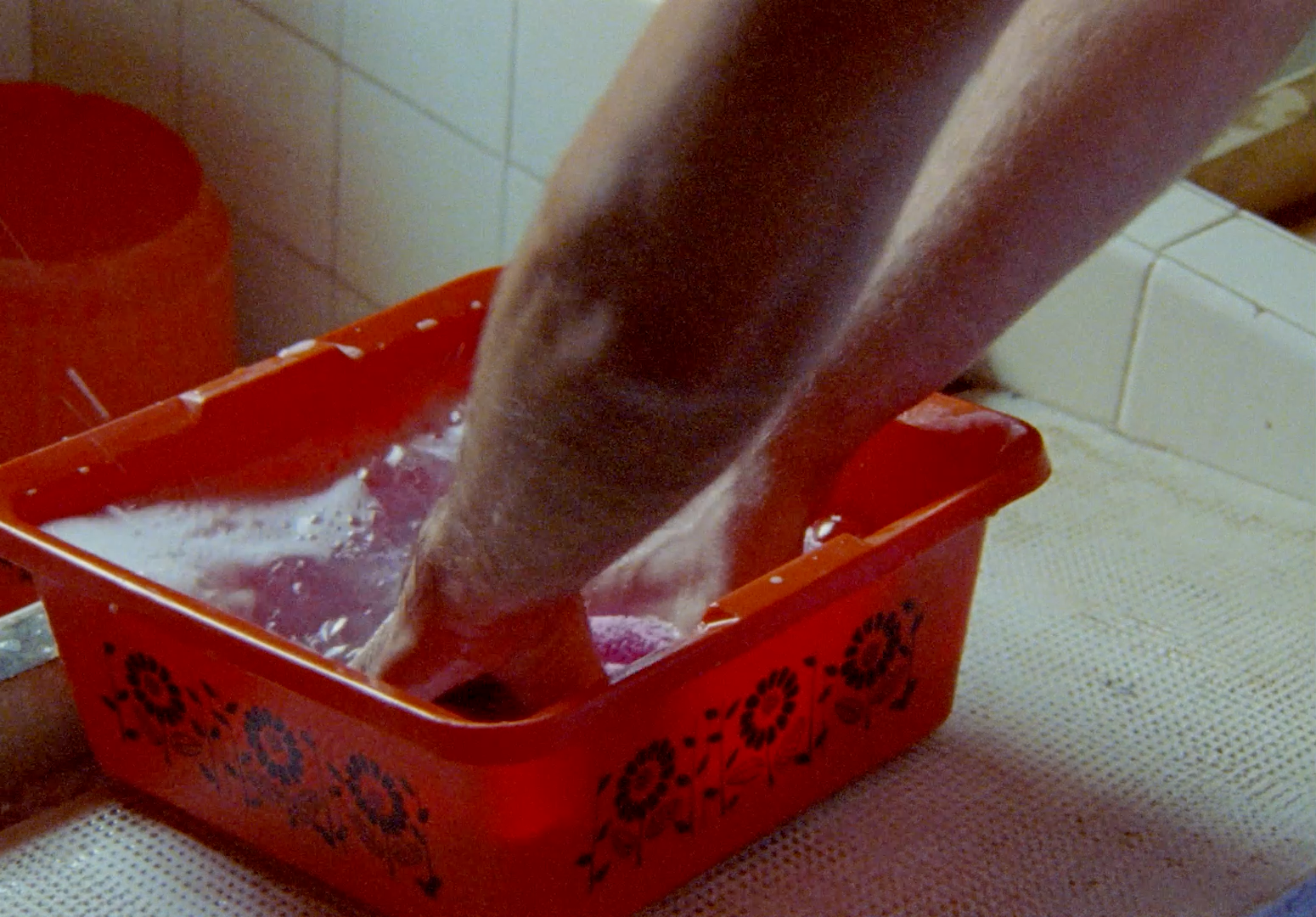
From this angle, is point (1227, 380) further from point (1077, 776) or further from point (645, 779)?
point (645, 779)

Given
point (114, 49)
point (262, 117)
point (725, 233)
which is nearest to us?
point (725, 233)

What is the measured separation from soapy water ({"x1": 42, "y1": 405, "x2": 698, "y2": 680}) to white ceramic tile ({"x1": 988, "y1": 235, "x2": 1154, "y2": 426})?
400 mm

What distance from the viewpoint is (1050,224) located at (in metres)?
0.67

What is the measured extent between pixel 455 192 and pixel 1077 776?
74cm

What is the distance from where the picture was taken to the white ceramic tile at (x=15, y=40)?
1.60m

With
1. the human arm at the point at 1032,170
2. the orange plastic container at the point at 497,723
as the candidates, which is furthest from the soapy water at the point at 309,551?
the human arm at the point at 1032,170

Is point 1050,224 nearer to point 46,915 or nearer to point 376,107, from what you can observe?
point 46,915

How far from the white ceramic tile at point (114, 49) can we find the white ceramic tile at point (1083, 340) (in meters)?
0.86

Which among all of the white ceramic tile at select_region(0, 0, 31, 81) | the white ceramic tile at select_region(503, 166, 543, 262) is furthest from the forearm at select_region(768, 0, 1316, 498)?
the white ceramic tile at select_region(0, 0, 31, 81)

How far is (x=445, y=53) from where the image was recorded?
126 cm

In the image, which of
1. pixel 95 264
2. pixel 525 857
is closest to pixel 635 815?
pixel 525 857

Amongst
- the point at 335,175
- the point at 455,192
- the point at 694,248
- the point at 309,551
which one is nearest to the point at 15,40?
the point at 335,175

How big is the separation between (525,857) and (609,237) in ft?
0.88

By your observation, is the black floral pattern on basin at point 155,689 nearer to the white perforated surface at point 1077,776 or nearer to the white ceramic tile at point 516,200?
the white perforated surface at point 1077,776
